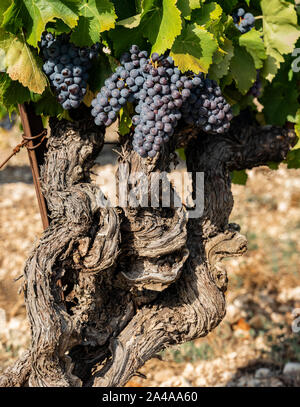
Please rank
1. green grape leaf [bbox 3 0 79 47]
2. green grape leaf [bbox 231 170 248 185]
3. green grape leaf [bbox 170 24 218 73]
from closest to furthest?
green grape leaf [bbox 3 0 79 47] < green grape leaf [bbox 170 24 218 73] < green grape leaf [bbox 231 170 248 185]

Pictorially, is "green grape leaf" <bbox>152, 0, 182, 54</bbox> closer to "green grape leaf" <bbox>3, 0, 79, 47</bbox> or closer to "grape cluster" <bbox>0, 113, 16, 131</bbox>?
"green grape leaf" <bbox>3, 0, 79, 47</bbox>

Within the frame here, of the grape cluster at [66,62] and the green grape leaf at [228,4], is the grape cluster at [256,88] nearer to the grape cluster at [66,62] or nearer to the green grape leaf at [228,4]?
the green grape leaf at [228,4]

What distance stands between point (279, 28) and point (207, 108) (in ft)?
1.82

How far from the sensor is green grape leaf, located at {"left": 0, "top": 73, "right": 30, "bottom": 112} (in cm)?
193

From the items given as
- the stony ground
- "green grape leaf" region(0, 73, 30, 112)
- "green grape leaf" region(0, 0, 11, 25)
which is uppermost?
"green grape leaf" region(0, 0, 11, 25)

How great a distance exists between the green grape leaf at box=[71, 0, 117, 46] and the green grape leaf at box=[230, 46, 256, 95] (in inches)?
23.6

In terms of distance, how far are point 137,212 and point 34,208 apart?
4438 millimetres

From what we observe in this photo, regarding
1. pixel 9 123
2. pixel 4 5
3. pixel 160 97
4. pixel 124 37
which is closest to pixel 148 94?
pixel 160 97

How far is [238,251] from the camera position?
2420 mm

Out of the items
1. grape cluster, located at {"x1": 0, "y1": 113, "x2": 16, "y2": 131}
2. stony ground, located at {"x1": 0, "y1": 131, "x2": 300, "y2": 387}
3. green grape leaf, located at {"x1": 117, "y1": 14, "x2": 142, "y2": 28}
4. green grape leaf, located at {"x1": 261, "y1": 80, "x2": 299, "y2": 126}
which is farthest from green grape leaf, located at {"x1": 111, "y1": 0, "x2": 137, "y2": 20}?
green grape leaf, located at {"x1": 261, "y1": 80, "x2": 299, "y2": 126}

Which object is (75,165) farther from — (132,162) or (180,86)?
(180,86)

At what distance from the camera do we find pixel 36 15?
172 centimetres

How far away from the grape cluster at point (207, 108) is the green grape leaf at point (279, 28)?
40cm
